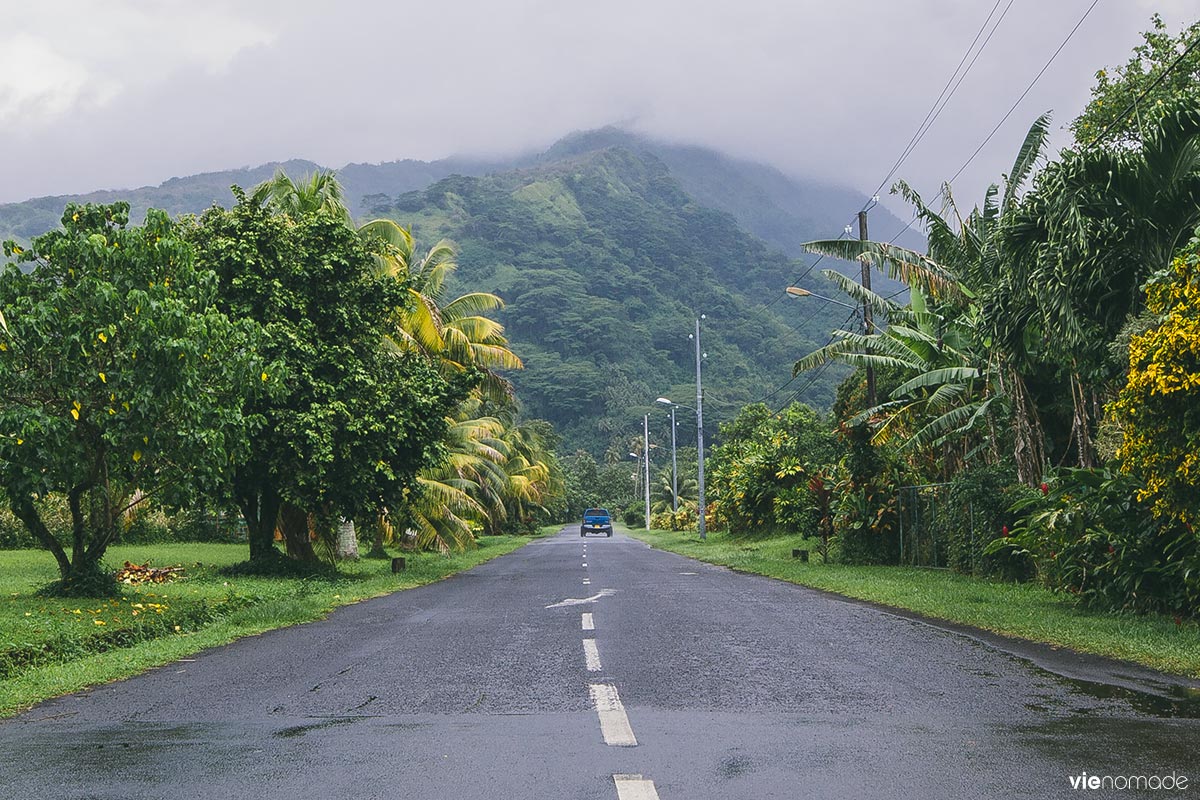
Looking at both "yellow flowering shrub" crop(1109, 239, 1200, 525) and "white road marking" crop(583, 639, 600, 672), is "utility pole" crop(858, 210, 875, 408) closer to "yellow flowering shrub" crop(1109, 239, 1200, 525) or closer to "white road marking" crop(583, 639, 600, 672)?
"yellow flowering shrub" crop(1109, 239, 1200, 525)

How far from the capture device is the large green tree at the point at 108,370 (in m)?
12.8

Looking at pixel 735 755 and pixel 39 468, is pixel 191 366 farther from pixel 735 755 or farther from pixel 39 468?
pixel 735 755

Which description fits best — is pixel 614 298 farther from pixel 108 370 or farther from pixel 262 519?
pixel 108 370

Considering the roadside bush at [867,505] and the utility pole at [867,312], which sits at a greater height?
the utility pole at [867,312]

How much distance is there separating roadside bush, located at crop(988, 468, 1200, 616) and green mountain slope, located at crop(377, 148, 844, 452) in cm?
7379

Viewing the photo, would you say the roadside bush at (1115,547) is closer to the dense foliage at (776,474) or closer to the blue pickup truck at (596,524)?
the dense foliage at (776,474)

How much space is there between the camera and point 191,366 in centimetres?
1369

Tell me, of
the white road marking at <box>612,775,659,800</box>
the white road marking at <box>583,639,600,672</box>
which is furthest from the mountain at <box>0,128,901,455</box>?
the white road marking at <box>612,775,659,800</box>

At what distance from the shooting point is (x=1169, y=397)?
1044 centimetres

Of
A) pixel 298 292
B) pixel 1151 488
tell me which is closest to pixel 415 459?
pixel 298 292

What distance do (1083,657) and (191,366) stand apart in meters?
11.1

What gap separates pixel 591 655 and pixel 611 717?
2904mm

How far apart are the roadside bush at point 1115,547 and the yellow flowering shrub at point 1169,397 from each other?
925 millimetres

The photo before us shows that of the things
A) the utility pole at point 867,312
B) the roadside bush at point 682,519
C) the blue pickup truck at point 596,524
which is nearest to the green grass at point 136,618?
the utility pole at point 867,312
